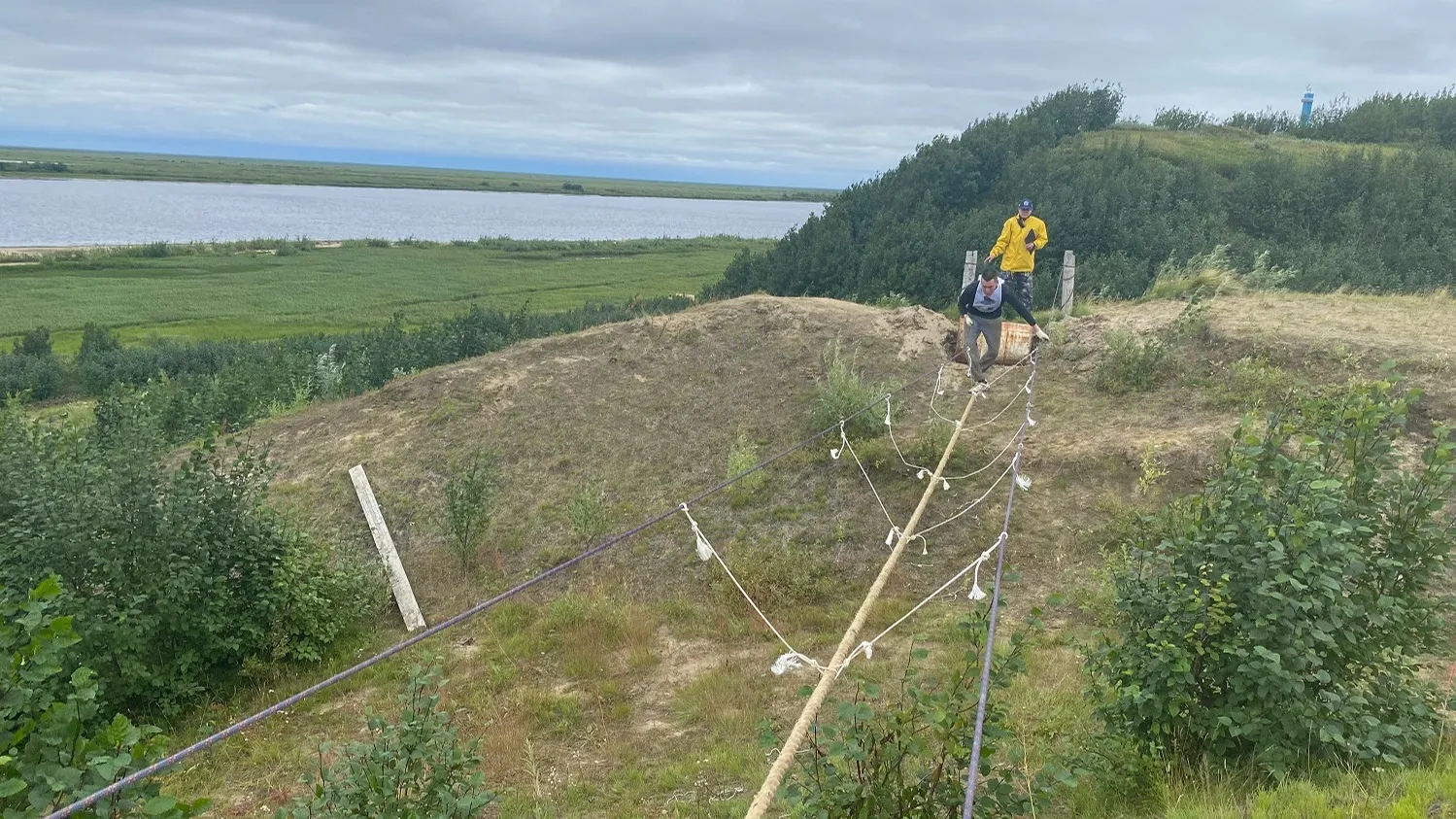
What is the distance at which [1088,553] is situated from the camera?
25.0 feet

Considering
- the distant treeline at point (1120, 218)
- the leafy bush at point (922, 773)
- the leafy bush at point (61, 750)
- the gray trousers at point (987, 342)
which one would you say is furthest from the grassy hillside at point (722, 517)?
the distant treeline at point (1120, 218)

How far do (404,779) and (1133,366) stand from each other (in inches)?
393

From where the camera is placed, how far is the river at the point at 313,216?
262 ft

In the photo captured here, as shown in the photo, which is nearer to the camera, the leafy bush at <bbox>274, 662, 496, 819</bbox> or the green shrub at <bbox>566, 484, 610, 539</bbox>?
the leafy bush at <bbox>274, 662, 496, 819</bbox>

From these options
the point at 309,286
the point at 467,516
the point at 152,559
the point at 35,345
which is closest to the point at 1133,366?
the point at 467,516

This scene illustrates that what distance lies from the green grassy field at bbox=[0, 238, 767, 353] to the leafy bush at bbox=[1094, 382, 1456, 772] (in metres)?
31.7

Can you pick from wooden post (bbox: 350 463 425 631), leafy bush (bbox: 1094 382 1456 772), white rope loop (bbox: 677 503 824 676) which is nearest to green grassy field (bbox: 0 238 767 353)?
wooden post (bbox: 350 463 425 631)

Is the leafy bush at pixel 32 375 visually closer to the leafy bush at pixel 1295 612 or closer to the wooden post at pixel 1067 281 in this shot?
the wooden post at pixel 1067 281

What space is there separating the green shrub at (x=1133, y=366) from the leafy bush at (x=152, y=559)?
9222mm

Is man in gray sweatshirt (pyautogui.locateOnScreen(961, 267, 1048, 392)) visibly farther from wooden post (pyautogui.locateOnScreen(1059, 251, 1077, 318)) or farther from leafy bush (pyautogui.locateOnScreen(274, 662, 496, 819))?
leafy bush (pyautogui.locateOnScreen(274, 662, 496, 819))

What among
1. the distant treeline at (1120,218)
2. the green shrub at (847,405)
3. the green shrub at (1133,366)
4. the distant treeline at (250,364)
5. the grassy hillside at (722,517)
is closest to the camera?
the grassy hillside at (722,517)

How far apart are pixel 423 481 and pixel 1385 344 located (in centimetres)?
1198

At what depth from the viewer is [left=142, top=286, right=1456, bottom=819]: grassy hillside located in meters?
5.45

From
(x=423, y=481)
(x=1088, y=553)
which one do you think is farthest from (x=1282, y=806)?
(x=423, y=481)
